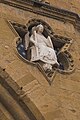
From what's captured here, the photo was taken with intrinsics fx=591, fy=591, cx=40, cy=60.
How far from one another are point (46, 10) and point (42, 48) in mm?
1013

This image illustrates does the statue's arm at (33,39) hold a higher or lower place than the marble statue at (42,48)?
higher

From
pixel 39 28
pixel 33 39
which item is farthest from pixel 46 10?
pixel 33 39

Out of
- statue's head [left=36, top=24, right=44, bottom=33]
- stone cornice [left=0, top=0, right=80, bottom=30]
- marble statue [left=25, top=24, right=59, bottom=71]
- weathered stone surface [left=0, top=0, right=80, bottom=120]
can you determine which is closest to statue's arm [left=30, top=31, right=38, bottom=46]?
marble statue [left=25, top=24, right=59, bottom=71]

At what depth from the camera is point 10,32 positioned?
29.3ft

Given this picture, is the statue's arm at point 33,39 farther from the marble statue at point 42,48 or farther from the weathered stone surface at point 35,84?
the weathered stone surface at point 35,84

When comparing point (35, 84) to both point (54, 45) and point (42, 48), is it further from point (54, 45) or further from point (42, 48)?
point (54, 45)

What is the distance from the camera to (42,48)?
8.95 metres

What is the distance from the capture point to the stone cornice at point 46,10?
9492 mm

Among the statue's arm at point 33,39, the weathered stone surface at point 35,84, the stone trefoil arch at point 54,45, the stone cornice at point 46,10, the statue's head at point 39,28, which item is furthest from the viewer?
the stone cornice at point 46,10


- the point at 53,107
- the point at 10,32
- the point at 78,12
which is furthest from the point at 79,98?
the point at 78,12

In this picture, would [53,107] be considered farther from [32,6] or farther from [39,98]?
[32,6]

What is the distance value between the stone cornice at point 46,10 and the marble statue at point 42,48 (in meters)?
0.40

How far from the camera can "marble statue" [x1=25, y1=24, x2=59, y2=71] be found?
8781 millimetres

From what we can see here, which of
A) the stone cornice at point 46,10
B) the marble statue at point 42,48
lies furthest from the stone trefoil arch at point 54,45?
the stone cornice at point 46,10
